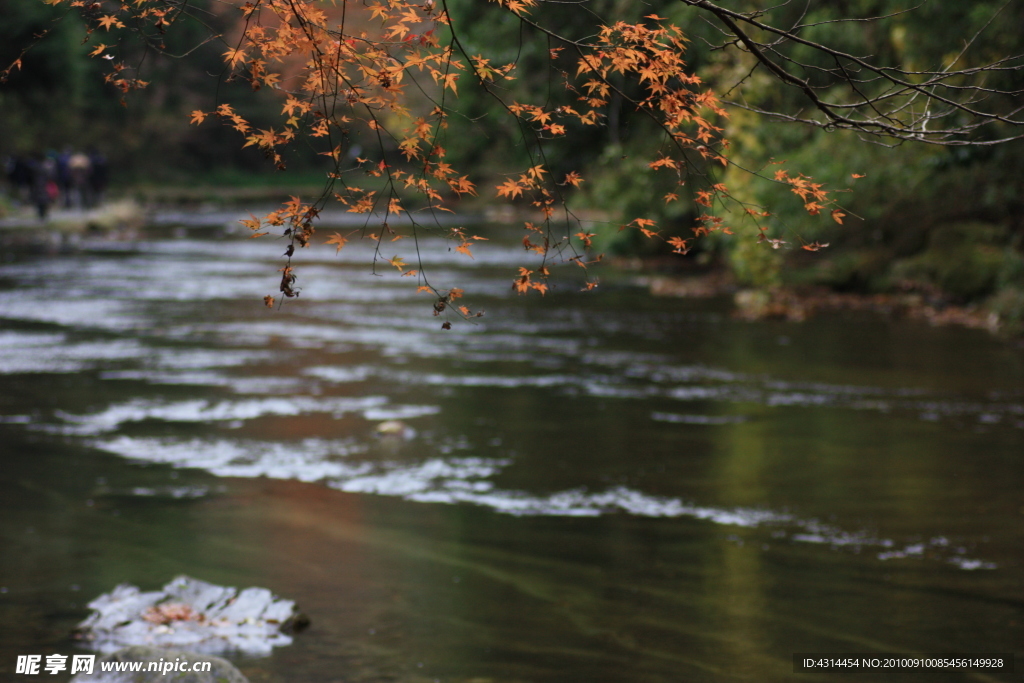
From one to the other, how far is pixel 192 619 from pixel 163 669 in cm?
140

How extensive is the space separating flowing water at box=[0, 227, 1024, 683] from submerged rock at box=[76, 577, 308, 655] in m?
0.18

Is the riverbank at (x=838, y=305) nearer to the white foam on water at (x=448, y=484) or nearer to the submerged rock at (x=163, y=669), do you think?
the white foam on water at (x=448, y=484)

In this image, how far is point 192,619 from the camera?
6.56m

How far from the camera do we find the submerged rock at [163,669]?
203 inches

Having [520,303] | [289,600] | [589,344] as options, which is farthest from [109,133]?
[289,600]

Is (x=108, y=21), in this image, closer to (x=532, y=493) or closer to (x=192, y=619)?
(x=192, y=619)

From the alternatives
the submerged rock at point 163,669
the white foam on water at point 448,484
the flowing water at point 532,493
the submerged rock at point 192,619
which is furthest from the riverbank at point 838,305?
the submerged rock at point 163,669

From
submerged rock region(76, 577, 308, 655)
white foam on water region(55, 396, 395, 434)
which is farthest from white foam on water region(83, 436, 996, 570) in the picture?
submerged rock region(76, 577, 308, 655)

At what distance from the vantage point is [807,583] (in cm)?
738

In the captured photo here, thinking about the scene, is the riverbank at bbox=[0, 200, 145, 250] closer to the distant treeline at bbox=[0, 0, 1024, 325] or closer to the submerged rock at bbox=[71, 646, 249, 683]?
the distant treeline at bbox=[0, 0, 1024, 325]

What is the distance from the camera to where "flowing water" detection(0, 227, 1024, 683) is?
21.8 ft

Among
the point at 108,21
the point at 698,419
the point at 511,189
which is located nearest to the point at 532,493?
the point at 698,419

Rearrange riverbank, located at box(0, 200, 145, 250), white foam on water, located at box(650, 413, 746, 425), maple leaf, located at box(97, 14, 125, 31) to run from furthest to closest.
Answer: riverbank, located at box(0, 200, 145, 250), white foam on water, located at box(650, 413, 746, 425), maple leaf, located at box(97, 14, 125, 31)

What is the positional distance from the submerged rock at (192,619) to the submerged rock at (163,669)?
2.66 feet
